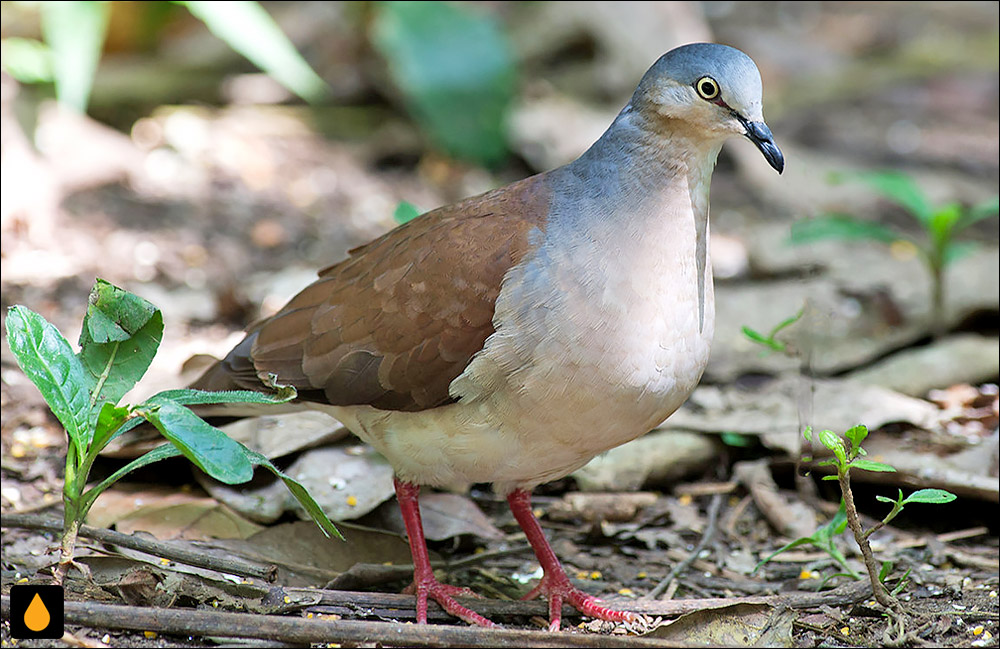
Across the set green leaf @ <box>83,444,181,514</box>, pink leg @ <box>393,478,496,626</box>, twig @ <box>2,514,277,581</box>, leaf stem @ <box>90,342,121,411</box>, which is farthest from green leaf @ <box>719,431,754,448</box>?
leaf stem @ <box>90,342,121,411</box>

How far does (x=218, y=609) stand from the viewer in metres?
3.27

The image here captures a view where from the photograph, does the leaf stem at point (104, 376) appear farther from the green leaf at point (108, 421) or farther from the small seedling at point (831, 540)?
the small seedling at point (831, 540)

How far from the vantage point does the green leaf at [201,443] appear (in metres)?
2.77

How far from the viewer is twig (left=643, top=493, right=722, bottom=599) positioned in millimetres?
3906

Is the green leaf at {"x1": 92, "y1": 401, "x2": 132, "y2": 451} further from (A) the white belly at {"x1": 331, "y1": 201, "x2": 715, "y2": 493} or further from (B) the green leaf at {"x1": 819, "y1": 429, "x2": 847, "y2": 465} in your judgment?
(B) the green leaf at {"x1": 819, "y1": 429, "x2": 847, "y2": 465}

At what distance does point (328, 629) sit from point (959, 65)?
28.3ft

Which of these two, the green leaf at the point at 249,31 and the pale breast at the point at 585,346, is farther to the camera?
the green leaf at the point at 249,31

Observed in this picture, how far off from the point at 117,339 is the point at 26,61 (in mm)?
3597

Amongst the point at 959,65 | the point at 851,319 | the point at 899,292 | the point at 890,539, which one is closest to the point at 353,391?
the point at 890,539

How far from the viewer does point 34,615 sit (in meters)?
2.90

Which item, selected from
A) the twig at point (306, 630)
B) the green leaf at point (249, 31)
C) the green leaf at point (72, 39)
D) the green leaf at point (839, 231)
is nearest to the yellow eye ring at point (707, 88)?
the twig at point (306, 630)

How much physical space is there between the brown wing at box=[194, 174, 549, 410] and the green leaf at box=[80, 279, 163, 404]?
692 millimetres

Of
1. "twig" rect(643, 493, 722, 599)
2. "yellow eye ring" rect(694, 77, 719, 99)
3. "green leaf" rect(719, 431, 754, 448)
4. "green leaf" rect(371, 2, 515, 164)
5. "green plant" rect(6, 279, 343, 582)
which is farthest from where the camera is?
"green leaf" rect(371, 2, 515, 164)

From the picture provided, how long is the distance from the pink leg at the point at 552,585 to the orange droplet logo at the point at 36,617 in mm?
1499
